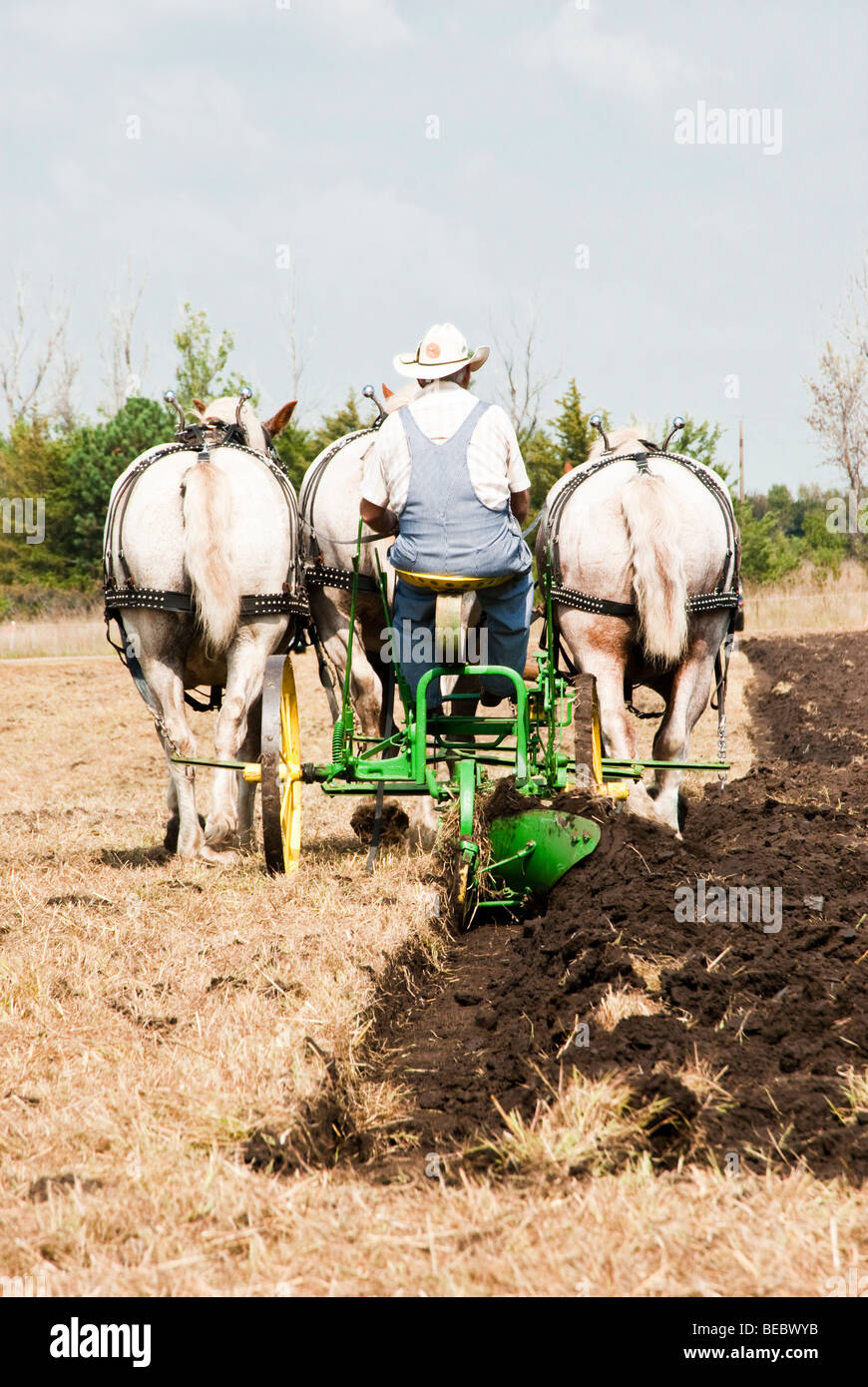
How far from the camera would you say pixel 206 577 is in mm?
5754

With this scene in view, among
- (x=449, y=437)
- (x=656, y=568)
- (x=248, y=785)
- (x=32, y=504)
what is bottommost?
(x=248, y=785)

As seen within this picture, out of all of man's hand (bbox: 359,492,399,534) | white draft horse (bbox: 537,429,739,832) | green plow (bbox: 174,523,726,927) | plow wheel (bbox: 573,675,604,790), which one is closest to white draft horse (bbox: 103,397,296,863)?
green plow (bbox: 174,523,726,927)

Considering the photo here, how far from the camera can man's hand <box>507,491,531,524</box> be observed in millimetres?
5023

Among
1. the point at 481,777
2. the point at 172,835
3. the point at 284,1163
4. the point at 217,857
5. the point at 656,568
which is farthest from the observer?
the point at 172,835

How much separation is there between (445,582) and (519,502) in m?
0.56

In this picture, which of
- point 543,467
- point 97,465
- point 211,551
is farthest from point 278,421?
point 543,467

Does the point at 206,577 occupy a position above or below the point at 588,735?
above

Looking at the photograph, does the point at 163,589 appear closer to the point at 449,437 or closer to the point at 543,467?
the point at 449,437

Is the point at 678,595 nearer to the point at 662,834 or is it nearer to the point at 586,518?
the point at 586,518

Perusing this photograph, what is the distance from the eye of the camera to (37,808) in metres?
8.53

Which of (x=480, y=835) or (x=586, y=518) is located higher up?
(x=586, y=518)

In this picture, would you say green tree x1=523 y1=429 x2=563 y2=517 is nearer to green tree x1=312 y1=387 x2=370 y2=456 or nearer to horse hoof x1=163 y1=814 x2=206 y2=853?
green tree x1=312 y1=387 x2=370 y2=456
